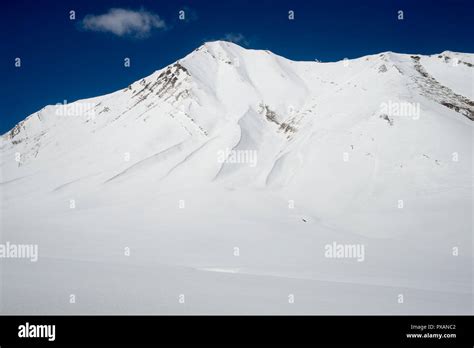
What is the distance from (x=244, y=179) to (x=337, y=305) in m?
22.6

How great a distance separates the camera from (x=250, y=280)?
36.9 ft

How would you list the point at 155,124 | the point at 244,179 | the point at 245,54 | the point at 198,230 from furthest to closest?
the point at 245,54
the point at 155,124
the point at 244,179
the point at 198,230

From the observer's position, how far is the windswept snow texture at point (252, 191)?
9833mm

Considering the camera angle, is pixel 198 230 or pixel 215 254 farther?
pixel 198 230

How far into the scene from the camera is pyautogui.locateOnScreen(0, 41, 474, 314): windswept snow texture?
32.3 ft

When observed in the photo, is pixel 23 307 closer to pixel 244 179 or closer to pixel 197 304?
pixel 197 304

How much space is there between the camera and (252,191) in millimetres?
28766

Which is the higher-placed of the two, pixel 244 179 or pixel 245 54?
pixel 245 54
